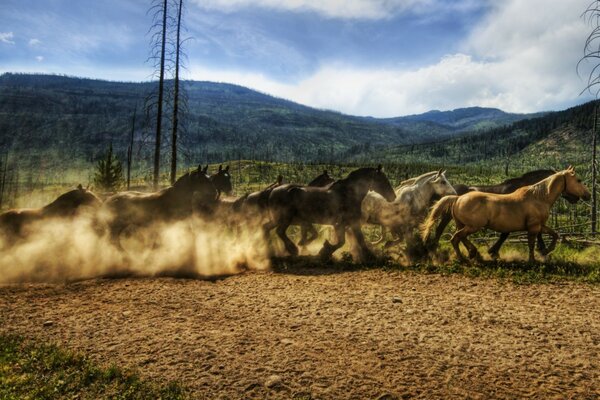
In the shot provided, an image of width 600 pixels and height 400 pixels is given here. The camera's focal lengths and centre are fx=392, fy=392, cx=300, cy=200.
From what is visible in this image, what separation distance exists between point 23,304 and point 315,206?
26.1ft

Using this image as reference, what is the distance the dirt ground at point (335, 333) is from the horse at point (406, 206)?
3356 mm

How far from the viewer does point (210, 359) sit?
5570 millimetres

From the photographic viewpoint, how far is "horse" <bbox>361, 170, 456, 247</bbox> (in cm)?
1312

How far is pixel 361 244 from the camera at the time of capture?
1223 centimetres

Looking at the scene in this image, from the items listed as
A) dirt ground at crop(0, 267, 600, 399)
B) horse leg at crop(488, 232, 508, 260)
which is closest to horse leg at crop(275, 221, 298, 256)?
dirt ground at crop(0, 267, 600, 399)

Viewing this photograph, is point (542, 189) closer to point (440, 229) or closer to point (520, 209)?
point (520, 209)

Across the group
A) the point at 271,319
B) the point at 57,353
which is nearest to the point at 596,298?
the point at 271,319

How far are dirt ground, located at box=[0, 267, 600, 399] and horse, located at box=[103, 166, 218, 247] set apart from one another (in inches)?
106

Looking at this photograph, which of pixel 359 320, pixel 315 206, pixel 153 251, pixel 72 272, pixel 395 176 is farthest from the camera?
pixel 395 176

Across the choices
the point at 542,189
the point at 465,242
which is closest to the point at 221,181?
the point at 465,242

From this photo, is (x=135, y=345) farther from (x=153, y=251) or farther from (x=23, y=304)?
(x=153, y=251)

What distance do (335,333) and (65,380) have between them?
152 inches

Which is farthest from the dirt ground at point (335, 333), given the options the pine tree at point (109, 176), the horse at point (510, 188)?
the pine tree at point (109, 176)

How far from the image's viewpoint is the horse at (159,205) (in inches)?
481
